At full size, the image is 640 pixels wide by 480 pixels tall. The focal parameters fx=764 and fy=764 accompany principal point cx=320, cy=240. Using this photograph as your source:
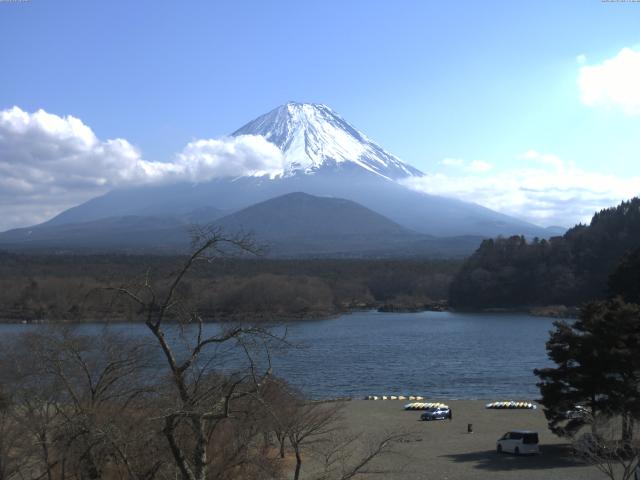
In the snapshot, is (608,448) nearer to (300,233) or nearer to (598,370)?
(598,370)

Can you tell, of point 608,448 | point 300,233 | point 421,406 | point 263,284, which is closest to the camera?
point 608,448

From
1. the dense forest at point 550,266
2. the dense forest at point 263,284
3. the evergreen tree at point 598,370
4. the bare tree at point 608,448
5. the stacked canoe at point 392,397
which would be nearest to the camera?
the bare tree at point 608,448

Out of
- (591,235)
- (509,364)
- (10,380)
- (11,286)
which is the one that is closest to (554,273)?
(591,235)

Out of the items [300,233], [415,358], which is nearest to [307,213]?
[300,233]

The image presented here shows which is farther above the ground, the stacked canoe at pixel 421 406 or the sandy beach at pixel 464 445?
the sandy beach at pixel 464 445

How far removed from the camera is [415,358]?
2789 centimetres

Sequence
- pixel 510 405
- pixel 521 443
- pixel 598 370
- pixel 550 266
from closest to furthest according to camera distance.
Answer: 1. pixel 598 370
2. pixel 521 443
3. pixel 510 405
4. pixel 550 266

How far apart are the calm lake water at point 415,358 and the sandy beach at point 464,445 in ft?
5.69

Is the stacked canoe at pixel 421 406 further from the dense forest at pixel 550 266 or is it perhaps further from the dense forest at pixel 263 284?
the dense forest at pixel 550 266

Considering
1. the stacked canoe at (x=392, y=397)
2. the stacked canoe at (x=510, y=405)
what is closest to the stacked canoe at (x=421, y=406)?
the stacked canoe at (x=510, y=405)

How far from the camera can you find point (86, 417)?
4641 mm

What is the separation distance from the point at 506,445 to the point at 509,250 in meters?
44.7

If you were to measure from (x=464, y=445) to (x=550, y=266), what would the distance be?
40.8m

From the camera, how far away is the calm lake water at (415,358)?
21.2 metres
